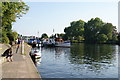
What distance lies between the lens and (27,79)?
11188 mm

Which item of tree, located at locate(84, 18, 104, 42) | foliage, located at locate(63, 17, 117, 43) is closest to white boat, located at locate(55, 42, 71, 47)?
foliage, located at locate(63, 17, 117, 43)

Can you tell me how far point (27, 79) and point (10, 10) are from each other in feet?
22.4

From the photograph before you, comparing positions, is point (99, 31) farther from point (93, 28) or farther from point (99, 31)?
point (93, 28)

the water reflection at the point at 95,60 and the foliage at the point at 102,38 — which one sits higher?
the foliage at the point at 102,38

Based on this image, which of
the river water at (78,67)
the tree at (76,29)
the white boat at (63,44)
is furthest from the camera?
the tree at (76,29)

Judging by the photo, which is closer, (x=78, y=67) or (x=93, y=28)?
(x=78, y=67)

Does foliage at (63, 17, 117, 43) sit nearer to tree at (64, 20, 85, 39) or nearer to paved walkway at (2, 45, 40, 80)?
tree at (64, 20, 85, 39)

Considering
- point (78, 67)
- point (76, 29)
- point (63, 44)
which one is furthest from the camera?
point (76, 29)

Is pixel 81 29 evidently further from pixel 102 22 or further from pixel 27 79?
pixel 27 79

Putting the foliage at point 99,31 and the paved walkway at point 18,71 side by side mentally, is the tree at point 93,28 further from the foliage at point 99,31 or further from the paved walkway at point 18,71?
the paved walkway at point 18,71

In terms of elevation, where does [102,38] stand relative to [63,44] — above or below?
above

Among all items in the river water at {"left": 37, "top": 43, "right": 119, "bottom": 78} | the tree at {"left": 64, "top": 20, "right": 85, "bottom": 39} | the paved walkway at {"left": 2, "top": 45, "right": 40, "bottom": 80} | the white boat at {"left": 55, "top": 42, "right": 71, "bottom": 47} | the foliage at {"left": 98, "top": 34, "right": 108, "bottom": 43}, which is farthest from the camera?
the tree at {"left": 64, "top": 20, "right": 85, "bottom": 39}

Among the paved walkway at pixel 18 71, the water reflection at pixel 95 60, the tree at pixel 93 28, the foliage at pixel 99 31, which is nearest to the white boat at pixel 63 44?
the foliage at pixel 99 31

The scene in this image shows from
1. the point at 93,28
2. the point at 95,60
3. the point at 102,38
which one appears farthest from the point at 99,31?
the point at 95,60
